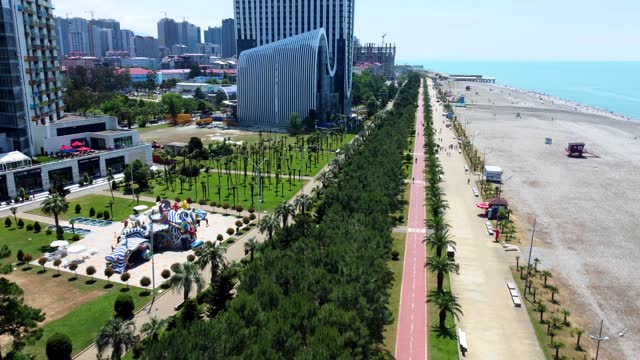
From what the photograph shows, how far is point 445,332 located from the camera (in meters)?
49.4

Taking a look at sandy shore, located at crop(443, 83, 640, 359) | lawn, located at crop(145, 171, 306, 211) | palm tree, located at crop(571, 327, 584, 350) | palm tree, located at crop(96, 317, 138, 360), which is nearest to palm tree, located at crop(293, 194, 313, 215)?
lawn, located at crop(145, 171, 306, 211)

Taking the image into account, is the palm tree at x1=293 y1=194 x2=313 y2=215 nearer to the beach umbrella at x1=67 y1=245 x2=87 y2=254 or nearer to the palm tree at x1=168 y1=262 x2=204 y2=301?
the palm tree at x1=168 y1=262 x2=204 y2=301

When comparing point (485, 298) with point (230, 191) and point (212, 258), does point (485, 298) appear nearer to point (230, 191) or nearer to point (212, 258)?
point (212, 258)

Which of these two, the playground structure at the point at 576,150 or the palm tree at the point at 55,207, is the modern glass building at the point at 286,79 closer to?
the playground structure at the point at 576,150

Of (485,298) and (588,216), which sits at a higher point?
(588,216)

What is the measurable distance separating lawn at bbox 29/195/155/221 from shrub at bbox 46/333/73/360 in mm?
44881

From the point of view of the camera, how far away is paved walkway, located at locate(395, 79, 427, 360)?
1853 inches

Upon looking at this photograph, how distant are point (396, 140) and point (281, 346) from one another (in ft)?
297

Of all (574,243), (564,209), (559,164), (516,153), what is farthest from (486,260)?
(516,153)

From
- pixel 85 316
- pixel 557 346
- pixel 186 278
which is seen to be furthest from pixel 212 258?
pixel 557 346

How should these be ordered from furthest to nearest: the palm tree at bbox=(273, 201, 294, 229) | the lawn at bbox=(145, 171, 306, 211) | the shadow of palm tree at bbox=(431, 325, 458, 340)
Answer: the lawn at bbox=(145, 171, 306, 211)
the palm tree at bbox=(273, 201, 294, 229)
the shadow of palm tree at bbox=(431, 325, 458, 340)

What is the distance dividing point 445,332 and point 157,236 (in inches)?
1711

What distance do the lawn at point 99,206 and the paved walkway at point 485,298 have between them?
2379 inches

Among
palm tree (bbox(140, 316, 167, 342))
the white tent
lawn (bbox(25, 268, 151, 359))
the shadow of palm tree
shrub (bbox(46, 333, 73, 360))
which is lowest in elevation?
the shadow of palm tree
